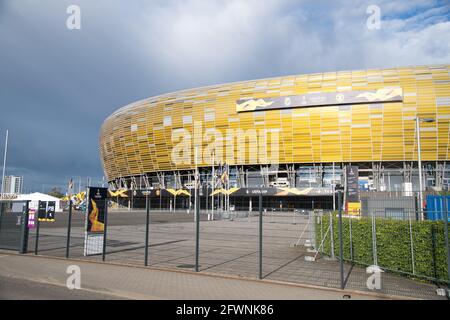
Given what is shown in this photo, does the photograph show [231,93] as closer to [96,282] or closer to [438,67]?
[438,67]

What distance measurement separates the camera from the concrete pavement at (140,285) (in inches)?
295

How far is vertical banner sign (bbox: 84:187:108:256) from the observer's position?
42.3 ft

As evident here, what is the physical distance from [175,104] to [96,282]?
69.1 metres

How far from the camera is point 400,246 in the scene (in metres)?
9.85

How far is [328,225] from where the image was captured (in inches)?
547

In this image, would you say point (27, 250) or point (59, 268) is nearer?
point (59, 268)

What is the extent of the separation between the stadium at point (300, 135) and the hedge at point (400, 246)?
42.6 meters

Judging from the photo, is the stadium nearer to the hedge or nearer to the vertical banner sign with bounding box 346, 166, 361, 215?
the vertical banner sign with bounding box 346, 166, 361, 215

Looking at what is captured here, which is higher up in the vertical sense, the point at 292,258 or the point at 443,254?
the point at 443,254

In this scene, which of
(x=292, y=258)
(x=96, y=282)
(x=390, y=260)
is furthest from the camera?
(x=292, y=258)

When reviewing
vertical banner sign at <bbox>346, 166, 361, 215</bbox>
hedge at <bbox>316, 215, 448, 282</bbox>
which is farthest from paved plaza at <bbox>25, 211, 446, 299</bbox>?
vertical banner sign at <bbox>346, 166, 361, 215</bbox>

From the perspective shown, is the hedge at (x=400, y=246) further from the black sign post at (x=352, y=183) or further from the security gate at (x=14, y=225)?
the black sign post at (x=352, y=183)

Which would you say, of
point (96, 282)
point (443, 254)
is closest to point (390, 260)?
point (443, 254)

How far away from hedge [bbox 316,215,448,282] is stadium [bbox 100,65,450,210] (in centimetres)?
4260
